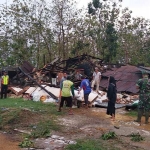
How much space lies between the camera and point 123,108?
1323cm

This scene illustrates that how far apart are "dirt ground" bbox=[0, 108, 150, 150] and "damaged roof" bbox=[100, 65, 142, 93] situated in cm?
445

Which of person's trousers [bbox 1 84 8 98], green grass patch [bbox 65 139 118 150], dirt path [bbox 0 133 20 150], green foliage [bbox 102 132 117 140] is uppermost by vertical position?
person's trousers [bbox 1 84 8 98]

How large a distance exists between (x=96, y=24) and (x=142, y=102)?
20980mm

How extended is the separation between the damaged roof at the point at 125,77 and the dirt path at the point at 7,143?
942 cm

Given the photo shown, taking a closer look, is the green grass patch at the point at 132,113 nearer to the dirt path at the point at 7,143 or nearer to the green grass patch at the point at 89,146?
the green grass patch at the point at 89,146

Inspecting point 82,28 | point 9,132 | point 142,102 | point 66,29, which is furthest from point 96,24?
point 9,132

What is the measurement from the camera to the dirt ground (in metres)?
7.62

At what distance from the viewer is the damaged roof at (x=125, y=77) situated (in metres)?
16.6

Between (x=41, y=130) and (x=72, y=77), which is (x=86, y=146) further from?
(x=72, y=77)

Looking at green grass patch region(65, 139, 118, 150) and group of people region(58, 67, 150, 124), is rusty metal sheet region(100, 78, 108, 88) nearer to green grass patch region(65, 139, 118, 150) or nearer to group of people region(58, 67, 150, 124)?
group of people region(58, 67, 150, 124)

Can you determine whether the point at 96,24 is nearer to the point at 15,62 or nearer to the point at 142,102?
the point at 15,62

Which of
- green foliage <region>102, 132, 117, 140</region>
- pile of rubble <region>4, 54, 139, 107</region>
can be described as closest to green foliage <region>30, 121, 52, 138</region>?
green foliage <region>102, 132, 117, 140</region>

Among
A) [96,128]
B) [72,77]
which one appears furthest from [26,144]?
[72,77]

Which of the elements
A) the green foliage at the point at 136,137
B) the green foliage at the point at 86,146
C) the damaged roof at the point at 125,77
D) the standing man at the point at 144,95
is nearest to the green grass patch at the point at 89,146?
the green foliage at the point at 86,146
